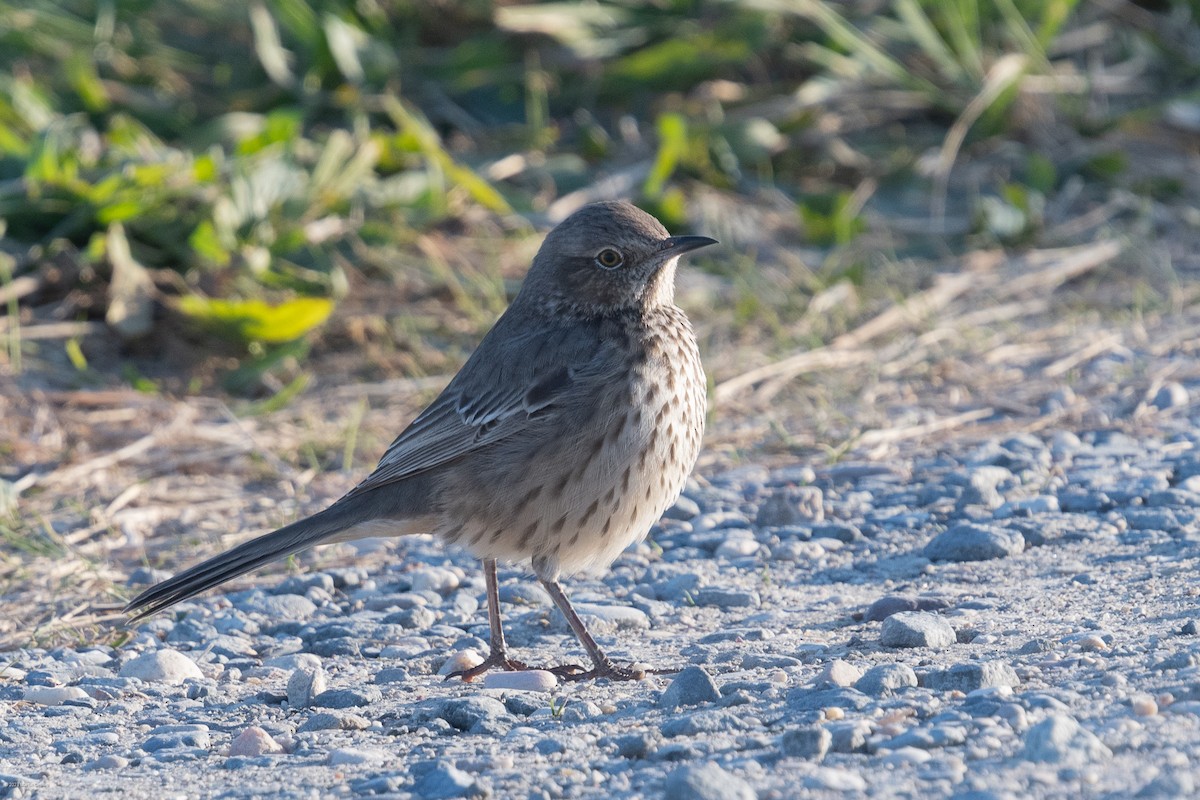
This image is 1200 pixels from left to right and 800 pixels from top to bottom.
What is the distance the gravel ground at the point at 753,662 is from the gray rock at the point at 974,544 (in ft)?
0.04

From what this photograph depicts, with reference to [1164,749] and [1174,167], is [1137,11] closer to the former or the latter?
[1174,167]

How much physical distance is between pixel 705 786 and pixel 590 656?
1668 millimetres

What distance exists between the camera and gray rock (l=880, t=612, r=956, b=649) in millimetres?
4629

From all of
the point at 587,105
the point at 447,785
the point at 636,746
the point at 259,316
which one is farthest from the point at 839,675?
the point at 587,105

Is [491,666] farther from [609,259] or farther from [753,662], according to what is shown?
[609,259]

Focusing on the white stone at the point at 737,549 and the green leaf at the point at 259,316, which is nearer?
the white stone at the point at 737,549

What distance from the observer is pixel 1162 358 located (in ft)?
25.7

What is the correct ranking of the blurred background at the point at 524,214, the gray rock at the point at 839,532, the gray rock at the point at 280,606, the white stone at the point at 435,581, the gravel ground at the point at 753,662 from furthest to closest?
the blurred background at the point at 524,214 → the gray rock at the point at 839,532 → the white stone at the point at 435,581 → the gray rock at the point at 280,606 → the gravel ground at the point at 753,662

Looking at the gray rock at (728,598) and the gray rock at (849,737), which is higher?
the gray rock at (849,737)

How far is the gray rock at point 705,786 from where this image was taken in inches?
132

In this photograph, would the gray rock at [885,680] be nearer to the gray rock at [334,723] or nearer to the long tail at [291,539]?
the gray rock at [334,723]

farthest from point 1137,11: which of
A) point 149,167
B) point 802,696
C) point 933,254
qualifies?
point 802,696

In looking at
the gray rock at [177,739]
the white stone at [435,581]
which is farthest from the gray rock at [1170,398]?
the gray rock at [177,739]

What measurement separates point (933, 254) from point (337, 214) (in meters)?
3.62
